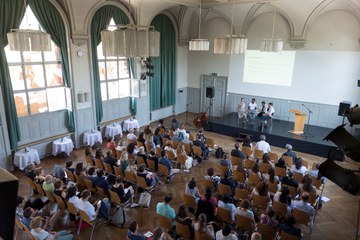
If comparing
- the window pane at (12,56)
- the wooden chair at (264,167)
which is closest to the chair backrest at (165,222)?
the wooden chair at (264,167)

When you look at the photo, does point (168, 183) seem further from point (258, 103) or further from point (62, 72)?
point (258, 103)

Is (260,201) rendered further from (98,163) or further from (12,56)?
(12,56)

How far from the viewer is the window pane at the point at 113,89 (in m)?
11.7

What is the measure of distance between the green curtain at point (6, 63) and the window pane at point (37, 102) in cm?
74

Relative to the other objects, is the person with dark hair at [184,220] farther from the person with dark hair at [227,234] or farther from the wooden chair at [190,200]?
the wooden chair at [190,200]

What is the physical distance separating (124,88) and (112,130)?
2.18 m

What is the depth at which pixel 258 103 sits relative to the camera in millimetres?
13438

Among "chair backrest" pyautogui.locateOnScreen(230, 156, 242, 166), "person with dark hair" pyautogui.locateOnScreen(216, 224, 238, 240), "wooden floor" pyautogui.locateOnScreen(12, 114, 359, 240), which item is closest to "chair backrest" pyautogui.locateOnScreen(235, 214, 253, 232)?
"person with dark hair" pyautogui.locateOnScreen(216, 224, 238, 240)

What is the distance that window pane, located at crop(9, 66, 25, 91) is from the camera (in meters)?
8.65

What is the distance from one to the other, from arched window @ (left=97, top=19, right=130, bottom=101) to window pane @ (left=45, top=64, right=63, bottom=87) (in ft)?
5.59

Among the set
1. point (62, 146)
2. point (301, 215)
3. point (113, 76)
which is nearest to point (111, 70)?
point (113, 76)

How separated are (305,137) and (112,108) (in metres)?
7.77

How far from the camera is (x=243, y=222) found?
5.38 m

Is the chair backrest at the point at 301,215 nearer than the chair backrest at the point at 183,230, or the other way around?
the chair backrest at the point at 183,230
